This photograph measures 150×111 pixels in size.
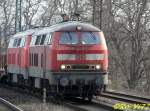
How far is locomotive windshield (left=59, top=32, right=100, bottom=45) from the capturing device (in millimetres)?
20734

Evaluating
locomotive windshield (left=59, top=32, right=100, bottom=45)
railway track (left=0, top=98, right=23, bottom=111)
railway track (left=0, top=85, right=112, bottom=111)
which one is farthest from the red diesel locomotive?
railway track (left=0, top=98, right=23, bottom=111)

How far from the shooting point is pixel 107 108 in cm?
1822

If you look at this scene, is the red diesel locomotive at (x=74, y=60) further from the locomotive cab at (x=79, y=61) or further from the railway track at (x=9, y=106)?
the railway track at (x=9, y=106)

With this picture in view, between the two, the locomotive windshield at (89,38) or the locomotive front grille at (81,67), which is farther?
the locomotive windshield at (89,38)

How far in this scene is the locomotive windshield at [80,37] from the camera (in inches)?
816

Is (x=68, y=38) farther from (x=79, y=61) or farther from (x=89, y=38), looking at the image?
(x=79, y=61)

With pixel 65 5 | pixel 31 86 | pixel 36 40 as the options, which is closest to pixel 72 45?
pixel 36 40

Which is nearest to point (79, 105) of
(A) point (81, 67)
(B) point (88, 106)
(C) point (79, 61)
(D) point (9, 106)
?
(B) point (88, 106)

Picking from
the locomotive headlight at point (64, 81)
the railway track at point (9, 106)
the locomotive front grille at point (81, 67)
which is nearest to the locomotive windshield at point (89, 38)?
the locomotive front grille at point (81, 67)

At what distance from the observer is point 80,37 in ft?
68.3

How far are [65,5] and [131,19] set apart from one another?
13281mm

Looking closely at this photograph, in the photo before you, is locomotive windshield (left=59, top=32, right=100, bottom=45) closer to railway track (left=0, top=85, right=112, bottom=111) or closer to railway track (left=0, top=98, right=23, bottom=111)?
railway track (left=0, top=85, right=112, bottom=111)

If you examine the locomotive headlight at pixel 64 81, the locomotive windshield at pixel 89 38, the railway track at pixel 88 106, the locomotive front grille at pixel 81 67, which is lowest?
the railway track at pixel 88 106

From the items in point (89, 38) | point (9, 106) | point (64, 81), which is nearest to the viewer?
point (9, 106)
